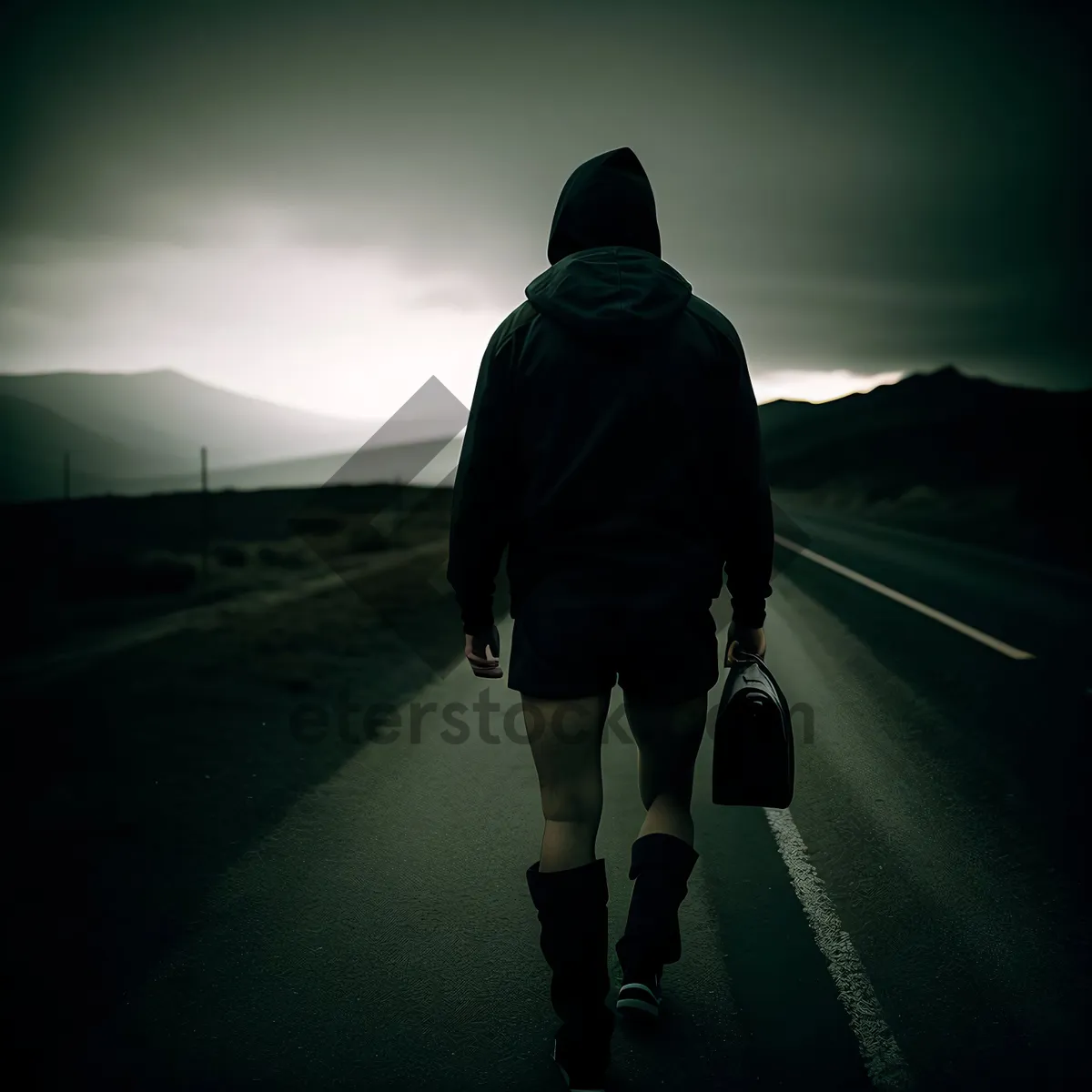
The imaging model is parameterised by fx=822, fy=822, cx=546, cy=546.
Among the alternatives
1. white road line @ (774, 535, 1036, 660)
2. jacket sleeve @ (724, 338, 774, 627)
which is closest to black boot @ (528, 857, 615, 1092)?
jacket sleeve @ (724, 338, 774, 627)

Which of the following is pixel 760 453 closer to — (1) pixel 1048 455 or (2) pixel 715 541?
(2) pixel 715 541

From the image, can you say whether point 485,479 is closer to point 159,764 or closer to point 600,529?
point 600,529

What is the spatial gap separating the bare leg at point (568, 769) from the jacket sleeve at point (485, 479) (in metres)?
0.39

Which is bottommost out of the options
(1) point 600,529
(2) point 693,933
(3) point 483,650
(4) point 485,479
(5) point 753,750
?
Result: (2) point 693,933

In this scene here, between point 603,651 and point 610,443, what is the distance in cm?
51

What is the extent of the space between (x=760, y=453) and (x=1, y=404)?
654ft

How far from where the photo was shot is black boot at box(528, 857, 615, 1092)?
204 cm

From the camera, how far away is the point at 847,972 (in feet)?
8.83

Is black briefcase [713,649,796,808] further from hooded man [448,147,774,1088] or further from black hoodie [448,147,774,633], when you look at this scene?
black hoodie [448,147,774,633]

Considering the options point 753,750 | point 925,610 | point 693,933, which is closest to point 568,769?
point 753,750

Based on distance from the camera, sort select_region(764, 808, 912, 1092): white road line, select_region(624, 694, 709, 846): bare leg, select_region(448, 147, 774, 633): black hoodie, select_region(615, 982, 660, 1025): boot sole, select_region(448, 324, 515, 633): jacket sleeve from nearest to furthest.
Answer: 1. select_region(448, 147, 774, 633): black hoodie
2. select_region(448, 324, 515, 633): jacket sleeve
3. select_region(624, 694, 709, 846): bare leg
4. select_region(764, 808, 912, 1092): white road line
5. select_region(615, 982, 660, 1025): boot sole

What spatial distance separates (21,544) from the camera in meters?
19.0

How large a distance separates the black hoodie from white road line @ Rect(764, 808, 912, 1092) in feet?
4.57

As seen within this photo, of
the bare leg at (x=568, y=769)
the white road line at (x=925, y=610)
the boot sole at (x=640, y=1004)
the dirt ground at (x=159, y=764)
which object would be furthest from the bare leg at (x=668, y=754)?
the white road line at (x=925, y=610)
